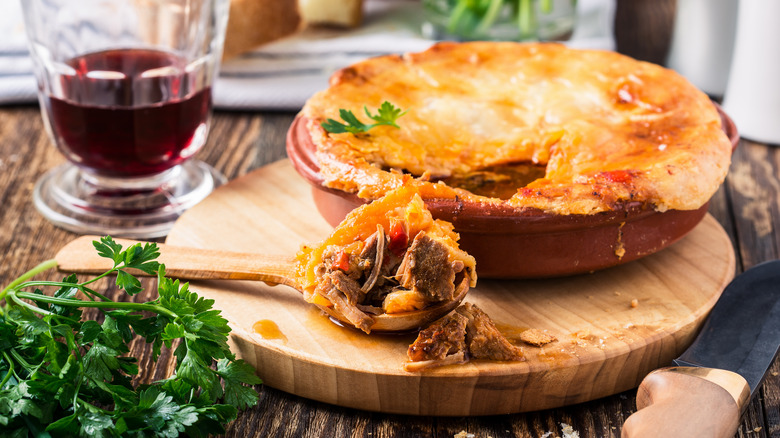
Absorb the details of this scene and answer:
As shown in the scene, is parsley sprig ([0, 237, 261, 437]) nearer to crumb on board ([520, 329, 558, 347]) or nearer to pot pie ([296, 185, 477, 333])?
pot pie ([296, 185, 477, 333])

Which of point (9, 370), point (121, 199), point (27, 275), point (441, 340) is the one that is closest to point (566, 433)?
point (441, 340)

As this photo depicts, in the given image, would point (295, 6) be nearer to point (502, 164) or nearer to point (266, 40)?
point (266, 40)

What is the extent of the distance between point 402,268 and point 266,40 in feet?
8.30

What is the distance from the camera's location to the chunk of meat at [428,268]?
214 centimetres

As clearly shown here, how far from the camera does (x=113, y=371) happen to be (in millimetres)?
2105

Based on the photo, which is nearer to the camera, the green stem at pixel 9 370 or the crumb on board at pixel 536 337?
the green stem at pixel 9 370

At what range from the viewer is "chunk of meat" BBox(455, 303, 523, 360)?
2207 millimetres

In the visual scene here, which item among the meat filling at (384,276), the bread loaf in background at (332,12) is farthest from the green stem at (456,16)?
the meat filling at (384,276)

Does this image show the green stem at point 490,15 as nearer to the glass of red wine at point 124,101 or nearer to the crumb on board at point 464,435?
the glass of red wine at point 124,101

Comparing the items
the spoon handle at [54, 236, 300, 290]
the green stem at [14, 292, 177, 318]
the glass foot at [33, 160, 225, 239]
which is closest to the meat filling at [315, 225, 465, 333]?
the spoon handle at [54, 236, 300, 290]

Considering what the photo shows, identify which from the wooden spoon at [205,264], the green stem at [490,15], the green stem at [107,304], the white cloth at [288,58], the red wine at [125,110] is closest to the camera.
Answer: the green stem at [107,304]

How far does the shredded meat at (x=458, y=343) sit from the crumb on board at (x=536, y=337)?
73mm


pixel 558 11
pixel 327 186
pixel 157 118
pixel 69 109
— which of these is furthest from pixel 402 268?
pixel 558 11

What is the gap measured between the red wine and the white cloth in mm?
946
